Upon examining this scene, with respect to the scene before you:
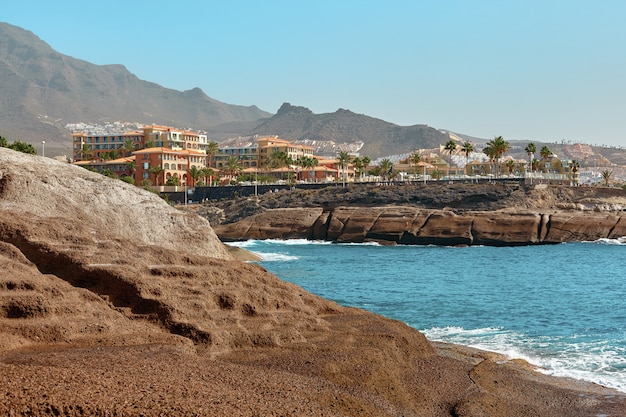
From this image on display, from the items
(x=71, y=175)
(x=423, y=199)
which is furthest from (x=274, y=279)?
(x=423, y=199)

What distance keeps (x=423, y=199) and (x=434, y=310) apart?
7792 cm

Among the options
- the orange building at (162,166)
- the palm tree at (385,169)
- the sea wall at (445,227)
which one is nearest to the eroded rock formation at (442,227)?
the sea wall at (445,227)

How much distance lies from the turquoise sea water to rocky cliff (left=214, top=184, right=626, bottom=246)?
27.3ft

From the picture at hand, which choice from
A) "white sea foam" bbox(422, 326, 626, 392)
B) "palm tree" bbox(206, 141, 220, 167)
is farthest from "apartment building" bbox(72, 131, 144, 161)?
"white sea foam" bbox(422, 326, 626, 392)

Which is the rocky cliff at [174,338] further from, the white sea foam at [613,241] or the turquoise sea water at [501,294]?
the white sea foam at [613,241]

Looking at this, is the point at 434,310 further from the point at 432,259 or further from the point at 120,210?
the point at 432,259

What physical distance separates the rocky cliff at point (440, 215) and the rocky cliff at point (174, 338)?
74.5 meters

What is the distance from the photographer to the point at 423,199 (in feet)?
365

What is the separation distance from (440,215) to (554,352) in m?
73.9

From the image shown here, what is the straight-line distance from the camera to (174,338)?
13102 mm

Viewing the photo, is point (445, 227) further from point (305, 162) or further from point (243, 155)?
point (243, 155)

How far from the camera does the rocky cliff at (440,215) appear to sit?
93.4 metres

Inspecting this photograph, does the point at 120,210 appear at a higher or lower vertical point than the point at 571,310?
higher

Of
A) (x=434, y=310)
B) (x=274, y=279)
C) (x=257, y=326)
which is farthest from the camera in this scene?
(x=434, y=310)
